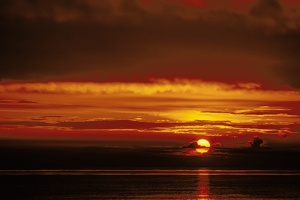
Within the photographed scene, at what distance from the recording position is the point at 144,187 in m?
51.9

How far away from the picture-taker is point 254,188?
2088 inches

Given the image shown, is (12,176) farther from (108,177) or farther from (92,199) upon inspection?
(92,199)

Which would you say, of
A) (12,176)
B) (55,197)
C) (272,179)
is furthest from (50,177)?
(272,179)

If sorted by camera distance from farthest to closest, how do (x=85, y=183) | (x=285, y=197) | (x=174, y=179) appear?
1. (x=174, y=179)
2. (x=85, y=183)
3. (x=285, y=197)

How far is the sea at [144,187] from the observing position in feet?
153

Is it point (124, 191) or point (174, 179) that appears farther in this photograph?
point (174, 179)

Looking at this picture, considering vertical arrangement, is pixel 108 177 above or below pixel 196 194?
above

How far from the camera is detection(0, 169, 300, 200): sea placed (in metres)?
46.7

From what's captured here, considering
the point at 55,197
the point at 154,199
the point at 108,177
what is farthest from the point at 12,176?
the point at 154,199

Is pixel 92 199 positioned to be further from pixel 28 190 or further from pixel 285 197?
pixel 285 197

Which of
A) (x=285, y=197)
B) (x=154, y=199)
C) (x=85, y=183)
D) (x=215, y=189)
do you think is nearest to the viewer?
(x=154, y=199)

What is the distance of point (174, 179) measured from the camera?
60.5 meters

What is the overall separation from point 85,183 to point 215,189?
1381 centimetres

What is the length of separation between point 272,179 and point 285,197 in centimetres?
Result: 1603
